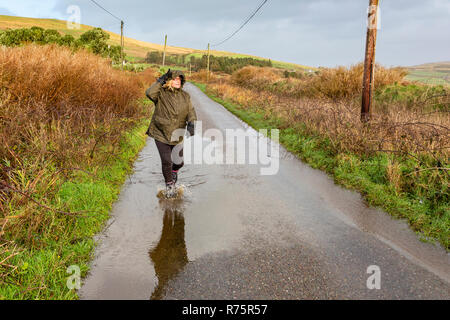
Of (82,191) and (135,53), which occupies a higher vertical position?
(135,53)

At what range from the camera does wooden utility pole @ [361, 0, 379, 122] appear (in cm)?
818

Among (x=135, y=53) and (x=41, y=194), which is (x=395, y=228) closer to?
(x=41, y=194)

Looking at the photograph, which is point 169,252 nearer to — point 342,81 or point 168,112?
point 168,112

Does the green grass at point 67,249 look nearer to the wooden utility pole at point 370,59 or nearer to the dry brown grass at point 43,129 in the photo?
the dry brown grass at point 43,129

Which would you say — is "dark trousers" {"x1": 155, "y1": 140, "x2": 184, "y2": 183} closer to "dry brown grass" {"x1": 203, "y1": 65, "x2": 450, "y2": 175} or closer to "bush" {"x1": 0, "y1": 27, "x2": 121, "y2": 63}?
"dry brown grass" {"x1": 203, "y1": 65, "x2": 450, "y2": 175}

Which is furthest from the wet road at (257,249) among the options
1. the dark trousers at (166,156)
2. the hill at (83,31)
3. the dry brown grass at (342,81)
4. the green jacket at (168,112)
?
the hill at (83,31)

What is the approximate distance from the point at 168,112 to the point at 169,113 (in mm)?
24

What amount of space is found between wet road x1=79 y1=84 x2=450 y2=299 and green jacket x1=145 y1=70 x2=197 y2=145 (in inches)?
44.9
